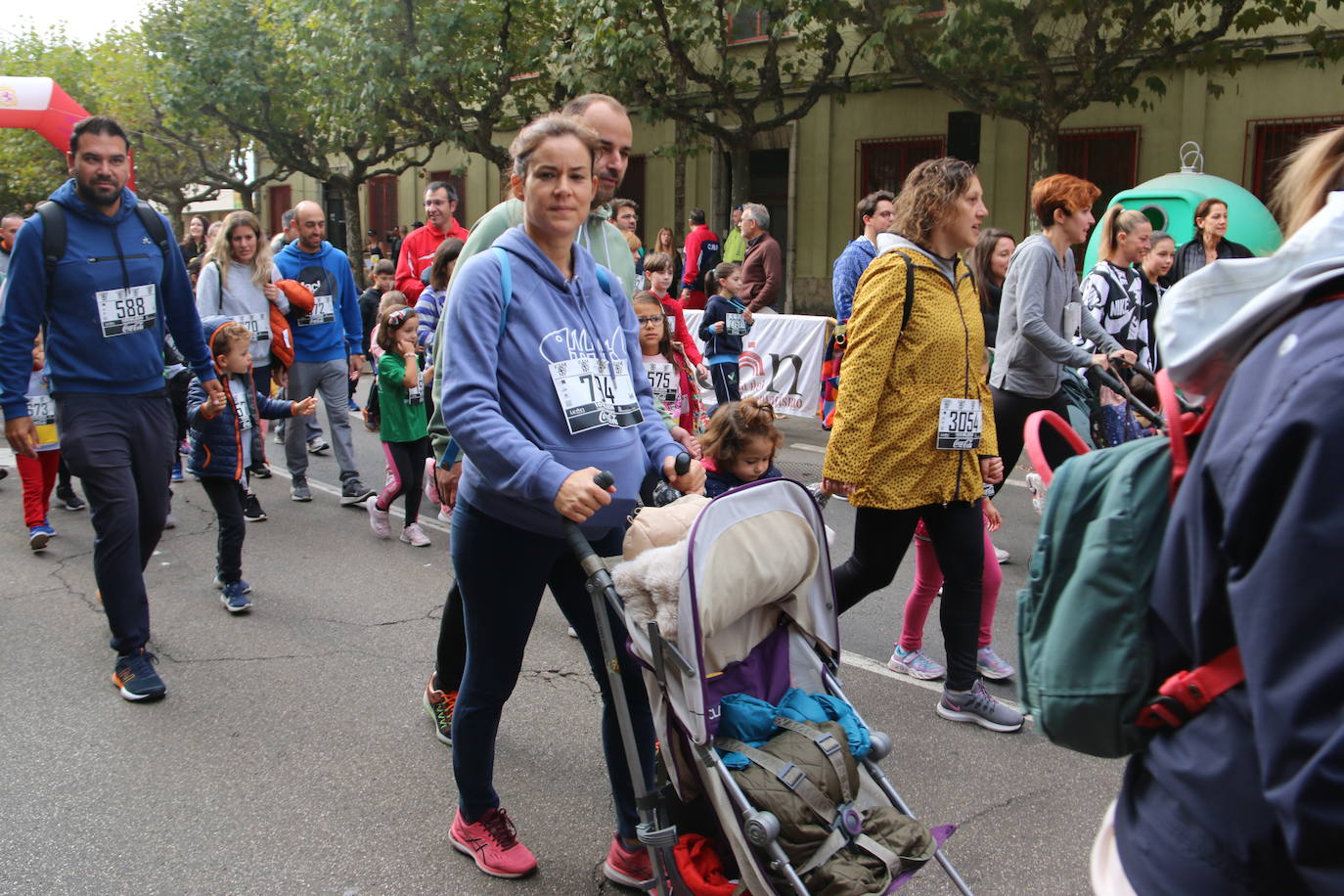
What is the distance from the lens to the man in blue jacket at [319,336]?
835 cm

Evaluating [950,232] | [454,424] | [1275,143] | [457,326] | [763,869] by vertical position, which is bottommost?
[763,869]

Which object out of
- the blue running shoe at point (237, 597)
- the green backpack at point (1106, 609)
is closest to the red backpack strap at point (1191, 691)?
the green backpack at point (1106, 609)

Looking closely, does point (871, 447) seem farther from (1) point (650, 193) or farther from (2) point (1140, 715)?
(1) point (650, 193)

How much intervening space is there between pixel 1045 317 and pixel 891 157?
16.3 metres

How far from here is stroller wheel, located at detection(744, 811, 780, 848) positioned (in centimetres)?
243

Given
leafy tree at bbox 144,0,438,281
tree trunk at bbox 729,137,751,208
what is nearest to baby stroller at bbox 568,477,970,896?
tree trunk at bbox 729,137,751,208

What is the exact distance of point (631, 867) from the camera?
3.22 m

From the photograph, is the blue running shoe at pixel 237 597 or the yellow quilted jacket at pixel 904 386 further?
the blue running shoe at pixel 237 597

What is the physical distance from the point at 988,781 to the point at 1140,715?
255 centimetres

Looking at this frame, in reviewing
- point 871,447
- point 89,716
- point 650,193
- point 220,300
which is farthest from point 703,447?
point 650,193

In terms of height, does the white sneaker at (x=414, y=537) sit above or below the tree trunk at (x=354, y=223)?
below

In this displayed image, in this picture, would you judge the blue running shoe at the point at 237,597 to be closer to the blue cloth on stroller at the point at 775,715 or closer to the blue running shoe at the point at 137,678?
the blue running shoe at the point at 137,678

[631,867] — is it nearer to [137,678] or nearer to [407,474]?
[137,678]

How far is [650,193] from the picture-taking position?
25250 mm
